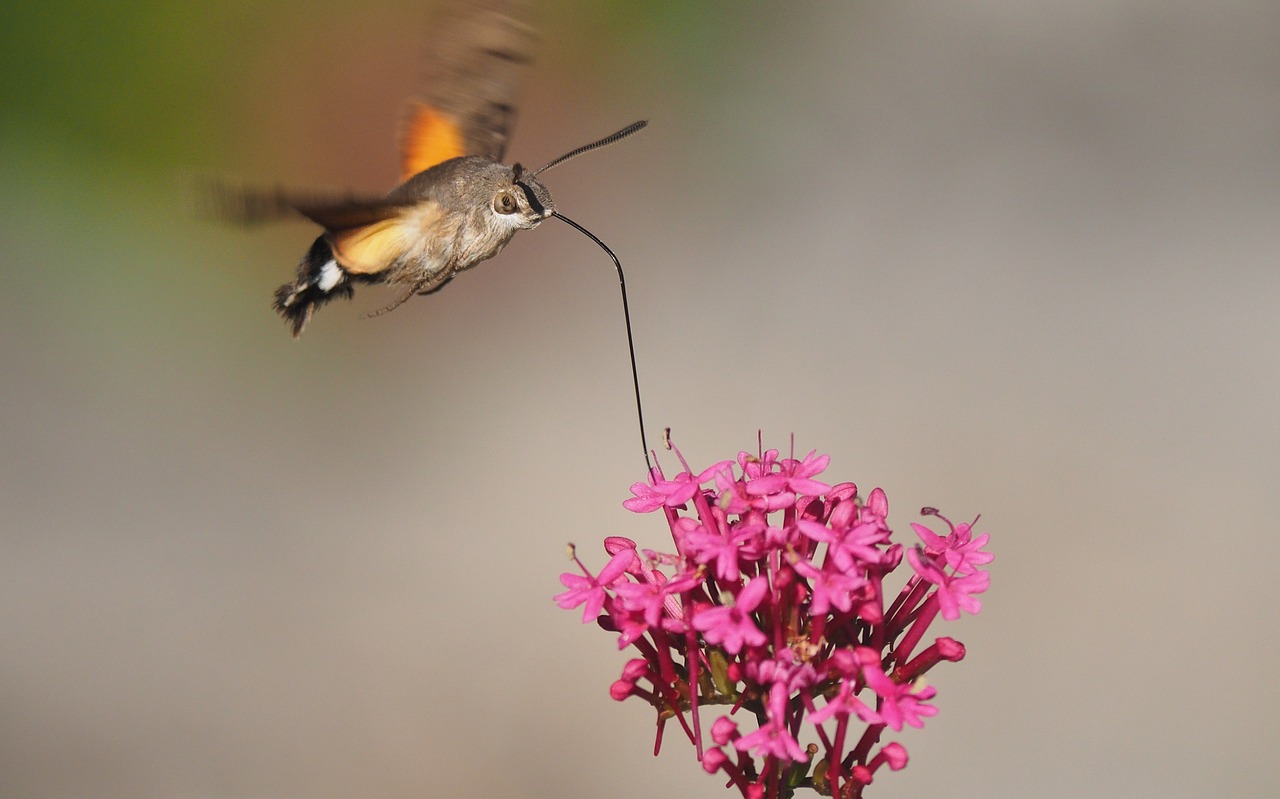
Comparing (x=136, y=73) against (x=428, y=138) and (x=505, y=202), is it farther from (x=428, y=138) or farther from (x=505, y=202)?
(x=505, y=202)

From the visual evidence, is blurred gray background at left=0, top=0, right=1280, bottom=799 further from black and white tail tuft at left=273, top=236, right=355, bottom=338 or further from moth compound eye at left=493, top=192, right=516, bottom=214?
moth compound eye at left=493, top=192, right=516, bottom=214

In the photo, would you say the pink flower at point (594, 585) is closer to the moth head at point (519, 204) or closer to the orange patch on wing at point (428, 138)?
the moth head at point (519, 204)

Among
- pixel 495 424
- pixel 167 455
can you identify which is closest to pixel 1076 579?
pixel 495 424

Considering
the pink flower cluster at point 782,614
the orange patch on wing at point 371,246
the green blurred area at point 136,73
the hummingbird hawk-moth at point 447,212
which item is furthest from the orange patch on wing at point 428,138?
the green blurred area at point 136,73

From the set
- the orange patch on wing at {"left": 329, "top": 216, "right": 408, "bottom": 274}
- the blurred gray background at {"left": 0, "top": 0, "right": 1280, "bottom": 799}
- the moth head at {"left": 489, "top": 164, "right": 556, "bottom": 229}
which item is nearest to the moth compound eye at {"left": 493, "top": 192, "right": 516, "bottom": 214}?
the moth head at {"left": 489, "top": 164, "right": 556, "bottom": 229}

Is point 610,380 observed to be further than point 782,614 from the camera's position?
Yes

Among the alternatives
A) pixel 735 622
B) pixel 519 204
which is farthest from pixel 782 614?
pixel 519 204

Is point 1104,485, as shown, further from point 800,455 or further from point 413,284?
point 413,284
